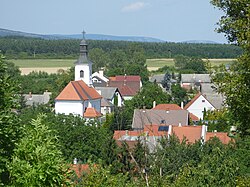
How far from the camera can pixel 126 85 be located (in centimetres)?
7869

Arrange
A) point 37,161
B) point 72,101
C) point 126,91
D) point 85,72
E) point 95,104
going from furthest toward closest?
point 126,91
point 85,72
point 95,104
point 72,101
point 37,161

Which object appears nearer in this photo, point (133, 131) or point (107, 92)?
point (133, 131)

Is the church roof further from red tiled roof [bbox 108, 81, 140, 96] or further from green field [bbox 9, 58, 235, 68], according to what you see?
green field [bbox 9, 58, 235, 68]

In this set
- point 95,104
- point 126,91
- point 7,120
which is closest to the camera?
point 7,120

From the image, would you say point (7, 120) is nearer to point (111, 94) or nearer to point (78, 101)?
point (78, 101)

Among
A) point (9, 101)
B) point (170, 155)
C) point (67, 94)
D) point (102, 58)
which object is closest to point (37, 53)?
point (102, 58)

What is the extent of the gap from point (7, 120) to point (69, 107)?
41418 mm

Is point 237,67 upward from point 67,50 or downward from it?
upward

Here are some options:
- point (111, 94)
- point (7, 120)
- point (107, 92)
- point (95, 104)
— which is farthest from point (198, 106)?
point (7, 120)

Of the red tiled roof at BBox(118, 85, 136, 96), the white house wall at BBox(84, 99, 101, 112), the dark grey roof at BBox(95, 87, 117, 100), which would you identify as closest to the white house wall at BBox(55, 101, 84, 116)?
the white house wall at BBox(84, 99, 101, 112)

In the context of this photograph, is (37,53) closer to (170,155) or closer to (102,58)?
Result: (102,58)

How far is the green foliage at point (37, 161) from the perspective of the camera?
10070 millimetres

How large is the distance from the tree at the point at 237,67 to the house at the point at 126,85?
65.4m

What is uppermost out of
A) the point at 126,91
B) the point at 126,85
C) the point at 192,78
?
the point at 126,85
